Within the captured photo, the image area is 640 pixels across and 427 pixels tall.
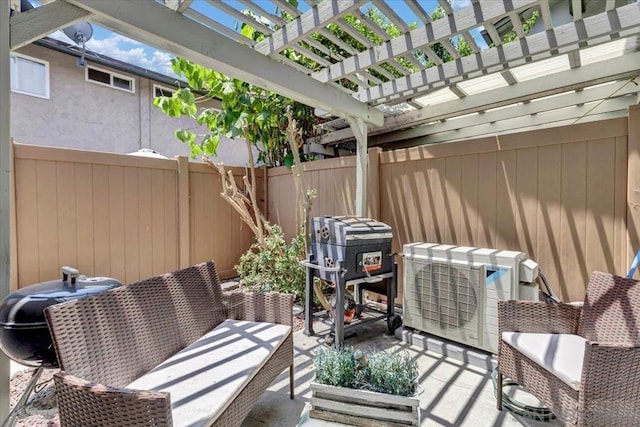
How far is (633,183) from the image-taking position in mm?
2488

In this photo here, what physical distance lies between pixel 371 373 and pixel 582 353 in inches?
49.2

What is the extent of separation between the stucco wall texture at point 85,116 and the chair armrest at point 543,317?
7963mm

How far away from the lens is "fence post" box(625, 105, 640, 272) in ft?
8.11

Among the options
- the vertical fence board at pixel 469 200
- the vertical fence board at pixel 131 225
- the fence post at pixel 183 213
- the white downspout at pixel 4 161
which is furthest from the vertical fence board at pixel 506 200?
the vertical fence board at pixel 131 225

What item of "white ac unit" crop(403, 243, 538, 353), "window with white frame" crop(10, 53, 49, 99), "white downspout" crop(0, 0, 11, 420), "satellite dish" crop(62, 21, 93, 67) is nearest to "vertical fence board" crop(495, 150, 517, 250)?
"white ac unit" crop(403, 243, 538, 353)

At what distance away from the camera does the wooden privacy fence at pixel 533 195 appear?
8.50 feet

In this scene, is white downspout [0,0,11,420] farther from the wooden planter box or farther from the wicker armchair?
the wicker armchair

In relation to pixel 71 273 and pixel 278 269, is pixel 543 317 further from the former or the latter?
pixel 71 273

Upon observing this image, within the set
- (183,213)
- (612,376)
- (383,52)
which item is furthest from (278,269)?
(612,376)

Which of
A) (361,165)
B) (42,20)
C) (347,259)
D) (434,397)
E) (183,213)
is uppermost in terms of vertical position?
(42,20)

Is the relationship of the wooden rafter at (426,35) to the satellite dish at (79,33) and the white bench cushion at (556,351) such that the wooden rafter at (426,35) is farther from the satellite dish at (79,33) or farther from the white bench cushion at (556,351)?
the satellite dish at (79,33)

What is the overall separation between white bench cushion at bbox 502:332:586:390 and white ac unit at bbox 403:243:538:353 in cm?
51

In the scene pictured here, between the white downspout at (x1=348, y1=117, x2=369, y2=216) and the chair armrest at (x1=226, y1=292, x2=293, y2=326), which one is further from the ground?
the white downspout at (x1=348, y1=117, x2=369, y2=216)

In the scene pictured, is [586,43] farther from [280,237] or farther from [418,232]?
[280,237]
